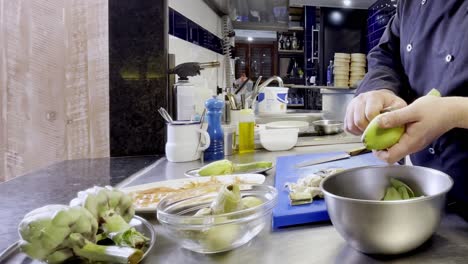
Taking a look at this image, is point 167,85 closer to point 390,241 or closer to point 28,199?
point 28,199

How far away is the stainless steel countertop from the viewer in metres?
0.45

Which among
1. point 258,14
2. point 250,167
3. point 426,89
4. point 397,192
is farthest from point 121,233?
point 258,14

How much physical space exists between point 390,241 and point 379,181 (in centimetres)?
14

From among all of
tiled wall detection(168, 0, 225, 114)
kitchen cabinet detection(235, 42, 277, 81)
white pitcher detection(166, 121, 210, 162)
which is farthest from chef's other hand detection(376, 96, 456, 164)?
kitchen cabinet detection(235, 42, 277, 81)

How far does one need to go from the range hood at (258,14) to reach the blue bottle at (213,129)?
5.40 ft

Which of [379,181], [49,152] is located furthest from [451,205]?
[49,152]

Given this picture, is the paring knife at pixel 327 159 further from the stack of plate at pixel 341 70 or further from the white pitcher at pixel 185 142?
the stack of plate at pixel 341 70

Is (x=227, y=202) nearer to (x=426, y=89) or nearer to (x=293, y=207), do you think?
(x=293, y=207)

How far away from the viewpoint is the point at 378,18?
5117 mm

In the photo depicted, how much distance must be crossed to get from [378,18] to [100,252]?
5.55m

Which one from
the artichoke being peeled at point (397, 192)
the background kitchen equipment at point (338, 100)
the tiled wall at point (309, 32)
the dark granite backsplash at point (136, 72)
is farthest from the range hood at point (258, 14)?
the tiled wall at point (309, 32)

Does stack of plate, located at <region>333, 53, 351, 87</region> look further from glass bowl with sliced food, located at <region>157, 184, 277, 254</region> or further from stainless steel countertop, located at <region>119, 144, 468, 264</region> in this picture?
glass bowl with sliced food, located at <region>157, 184, 277, 254</region>

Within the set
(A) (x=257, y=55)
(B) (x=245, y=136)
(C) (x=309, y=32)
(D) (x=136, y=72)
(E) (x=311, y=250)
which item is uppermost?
(C) (x=309, y=32)

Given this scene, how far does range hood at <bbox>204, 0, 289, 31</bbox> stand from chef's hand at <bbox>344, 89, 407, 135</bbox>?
2135mm
